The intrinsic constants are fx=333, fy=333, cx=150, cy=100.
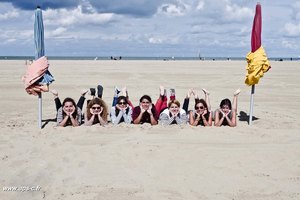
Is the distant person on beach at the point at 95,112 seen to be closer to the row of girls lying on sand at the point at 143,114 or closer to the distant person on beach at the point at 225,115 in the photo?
the row of girls lying on sand at the point at 143,114

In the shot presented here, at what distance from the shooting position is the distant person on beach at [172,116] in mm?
9148

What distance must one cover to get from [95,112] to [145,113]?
137 cm

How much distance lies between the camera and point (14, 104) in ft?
41.5

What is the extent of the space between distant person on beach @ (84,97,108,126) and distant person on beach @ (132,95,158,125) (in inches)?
34.5

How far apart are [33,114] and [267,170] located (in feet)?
25.1

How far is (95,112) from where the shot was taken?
354 inches

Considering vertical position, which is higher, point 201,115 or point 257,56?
point 257,56

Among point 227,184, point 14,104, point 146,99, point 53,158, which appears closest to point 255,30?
point 146,99

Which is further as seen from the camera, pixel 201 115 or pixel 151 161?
pixel 201 115

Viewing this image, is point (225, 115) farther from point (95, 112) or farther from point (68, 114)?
point (68, 114)

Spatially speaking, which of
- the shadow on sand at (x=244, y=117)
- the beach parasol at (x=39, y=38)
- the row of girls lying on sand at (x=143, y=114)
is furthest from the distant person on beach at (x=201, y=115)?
the beach parasol at (x=39, y=38)

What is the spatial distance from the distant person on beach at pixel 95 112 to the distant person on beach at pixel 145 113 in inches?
34.5

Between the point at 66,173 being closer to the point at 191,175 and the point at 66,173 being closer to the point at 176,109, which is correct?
the point at 191,175

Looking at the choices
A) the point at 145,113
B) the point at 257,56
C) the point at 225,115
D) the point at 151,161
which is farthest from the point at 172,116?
the point at 151,161
